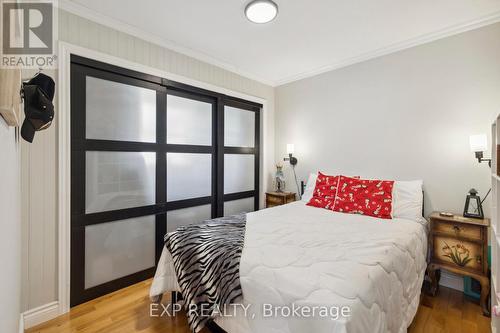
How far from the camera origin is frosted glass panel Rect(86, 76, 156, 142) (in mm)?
2162

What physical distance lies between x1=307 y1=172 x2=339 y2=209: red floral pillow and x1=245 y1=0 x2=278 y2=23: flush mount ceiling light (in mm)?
1852

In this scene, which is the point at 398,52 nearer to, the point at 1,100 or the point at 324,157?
the point at 324,157

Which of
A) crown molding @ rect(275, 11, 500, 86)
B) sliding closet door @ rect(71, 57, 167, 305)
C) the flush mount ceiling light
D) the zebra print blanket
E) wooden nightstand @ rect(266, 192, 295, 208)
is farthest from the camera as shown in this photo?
wooden nightstand @ rect(266, 192, 295, 208)

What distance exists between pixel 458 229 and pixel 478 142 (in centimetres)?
78

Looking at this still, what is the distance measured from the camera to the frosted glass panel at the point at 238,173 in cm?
339

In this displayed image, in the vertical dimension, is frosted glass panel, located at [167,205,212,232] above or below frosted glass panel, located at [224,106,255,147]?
below

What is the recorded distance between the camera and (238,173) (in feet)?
11.7

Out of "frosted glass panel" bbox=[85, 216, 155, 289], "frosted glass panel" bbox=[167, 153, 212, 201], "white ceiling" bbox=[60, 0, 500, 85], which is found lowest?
"frosted glass panel" bbox=[85, 216, 155, 289]

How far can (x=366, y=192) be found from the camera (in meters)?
2.56

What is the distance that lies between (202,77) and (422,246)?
115 inches

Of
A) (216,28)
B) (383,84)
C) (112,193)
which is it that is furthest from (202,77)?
(383,84)

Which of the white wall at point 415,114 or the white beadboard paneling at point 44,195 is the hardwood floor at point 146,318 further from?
the white wall at point 415,114

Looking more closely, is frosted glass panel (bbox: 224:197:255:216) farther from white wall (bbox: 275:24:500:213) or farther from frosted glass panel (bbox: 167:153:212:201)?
white wall (bbox: 275:24:500:213)

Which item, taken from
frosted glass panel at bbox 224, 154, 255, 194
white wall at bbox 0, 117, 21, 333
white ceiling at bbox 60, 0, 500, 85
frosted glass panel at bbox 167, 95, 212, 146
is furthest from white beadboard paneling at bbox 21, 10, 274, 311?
frosted glass panel at bbox 224, 154, 255, 194
